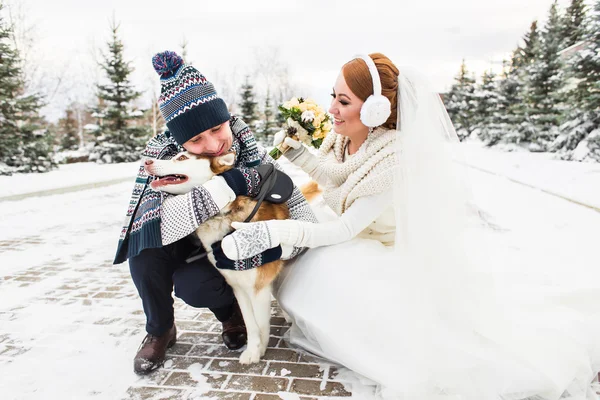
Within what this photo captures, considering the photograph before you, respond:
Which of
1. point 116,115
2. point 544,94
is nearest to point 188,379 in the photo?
point 116,115

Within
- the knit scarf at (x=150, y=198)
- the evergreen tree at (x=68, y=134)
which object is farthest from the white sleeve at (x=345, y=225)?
the evergreen tree at (x=68, y=134)

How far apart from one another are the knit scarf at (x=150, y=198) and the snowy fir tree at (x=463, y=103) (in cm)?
3172

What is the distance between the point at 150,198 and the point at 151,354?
0.86 metres

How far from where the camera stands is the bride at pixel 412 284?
202cm

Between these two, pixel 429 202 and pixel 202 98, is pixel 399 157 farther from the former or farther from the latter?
pixel 202 98

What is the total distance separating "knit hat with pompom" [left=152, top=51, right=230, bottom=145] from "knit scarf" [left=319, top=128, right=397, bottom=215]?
2.71ft

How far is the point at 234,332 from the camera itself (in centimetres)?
260

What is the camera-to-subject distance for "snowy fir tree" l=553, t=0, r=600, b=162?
41.7 ft

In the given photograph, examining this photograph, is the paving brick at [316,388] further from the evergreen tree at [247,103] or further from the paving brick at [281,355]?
the evergreen tree at [247,103]

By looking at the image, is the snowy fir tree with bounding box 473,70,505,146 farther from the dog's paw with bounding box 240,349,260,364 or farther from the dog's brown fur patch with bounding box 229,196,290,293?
the dog's paw with bounding box 240,349,260,364

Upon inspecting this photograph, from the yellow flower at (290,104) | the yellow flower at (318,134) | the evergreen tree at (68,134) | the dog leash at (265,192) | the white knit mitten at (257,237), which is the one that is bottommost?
the evergreen tree at (68,134)

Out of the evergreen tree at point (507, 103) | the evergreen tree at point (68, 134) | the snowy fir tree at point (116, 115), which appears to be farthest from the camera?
the evergreen tree at point (68, 134)

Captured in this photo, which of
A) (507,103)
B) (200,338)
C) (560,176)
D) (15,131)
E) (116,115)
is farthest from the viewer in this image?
(507,103)

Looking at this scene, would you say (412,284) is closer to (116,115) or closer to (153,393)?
(153,393)
